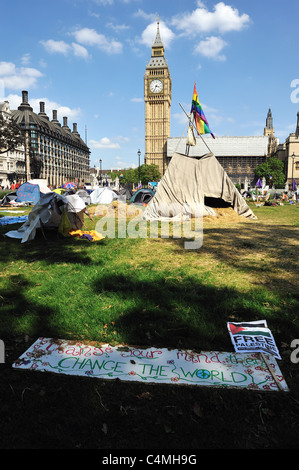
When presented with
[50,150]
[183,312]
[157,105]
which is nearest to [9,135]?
[183,312]

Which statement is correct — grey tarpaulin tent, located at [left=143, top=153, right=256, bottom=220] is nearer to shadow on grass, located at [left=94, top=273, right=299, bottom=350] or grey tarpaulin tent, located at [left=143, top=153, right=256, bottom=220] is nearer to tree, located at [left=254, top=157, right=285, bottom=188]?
shadow on grass, located at [left=94, top=273, right=299, bottom=350]

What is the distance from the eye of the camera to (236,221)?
558 inches

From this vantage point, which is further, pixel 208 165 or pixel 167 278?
pixel 208 165

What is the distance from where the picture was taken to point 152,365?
10.1ft

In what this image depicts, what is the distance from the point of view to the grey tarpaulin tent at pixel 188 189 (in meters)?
14.1

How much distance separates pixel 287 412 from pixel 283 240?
767 cm

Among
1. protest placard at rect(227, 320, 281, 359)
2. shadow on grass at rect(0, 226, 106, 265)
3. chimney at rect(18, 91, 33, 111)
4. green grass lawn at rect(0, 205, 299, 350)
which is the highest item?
chimney at rect(18, 91, 33, 111)

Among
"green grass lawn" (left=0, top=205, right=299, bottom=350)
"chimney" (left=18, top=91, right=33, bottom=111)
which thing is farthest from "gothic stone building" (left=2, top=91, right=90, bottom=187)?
"green grass lawn" (left=0, top=205, right=299, bottom=350)

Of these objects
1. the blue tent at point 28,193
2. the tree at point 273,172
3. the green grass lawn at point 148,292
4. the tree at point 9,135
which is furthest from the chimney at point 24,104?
the green grass lawn at point 148,292

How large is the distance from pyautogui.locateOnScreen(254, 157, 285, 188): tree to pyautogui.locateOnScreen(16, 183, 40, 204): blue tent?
74650mm

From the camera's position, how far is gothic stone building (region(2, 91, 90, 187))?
290ft
